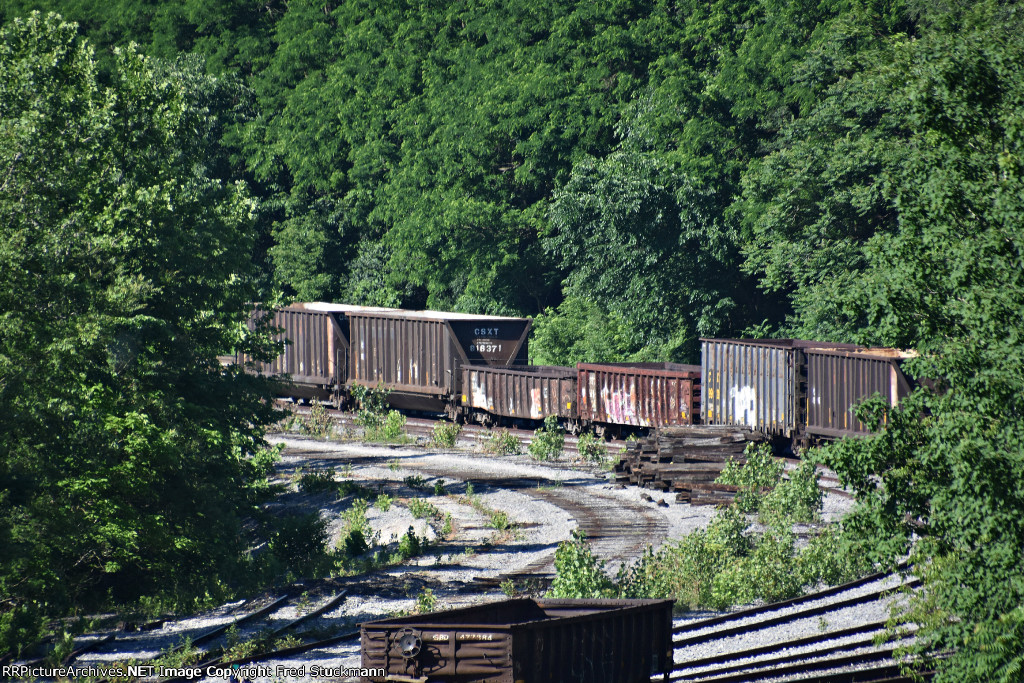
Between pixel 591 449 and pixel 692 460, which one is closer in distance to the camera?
pixel 692 460

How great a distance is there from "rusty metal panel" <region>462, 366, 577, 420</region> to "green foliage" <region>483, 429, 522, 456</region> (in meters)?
1.49

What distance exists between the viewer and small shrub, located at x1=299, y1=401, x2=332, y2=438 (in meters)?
37.0

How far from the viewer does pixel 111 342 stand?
1889 cm

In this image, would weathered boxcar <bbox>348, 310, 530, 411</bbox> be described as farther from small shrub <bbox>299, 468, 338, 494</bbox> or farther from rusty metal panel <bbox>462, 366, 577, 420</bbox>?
small shrub <bbox>299, 468, 338, 494</bbox>

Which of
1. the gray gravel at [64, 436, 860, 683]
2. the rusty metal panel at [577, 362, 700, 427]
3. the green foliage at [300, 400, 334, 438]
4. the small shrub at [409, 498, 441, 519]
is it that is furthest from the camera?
the green foliage at [300, 400, 334, 438]

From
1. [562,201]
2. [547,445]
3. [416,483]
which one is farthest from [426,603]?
[562,201]

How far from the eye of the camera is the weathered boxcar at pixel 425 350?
3616 centimetres

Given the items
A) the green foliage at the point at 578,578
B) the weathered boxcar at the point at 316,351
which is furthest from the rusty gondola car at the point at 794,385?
the weathered boxcar at the point at 316,351

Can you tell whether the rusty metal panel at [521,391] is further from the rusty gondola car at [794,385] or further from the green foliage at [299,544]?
the green foliage at [299,544]

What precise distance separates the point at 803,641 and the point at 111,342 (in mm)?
12362

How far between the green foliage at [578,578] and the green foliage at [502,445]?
1397 cm

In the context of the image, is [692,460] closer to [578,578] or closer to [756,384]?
[756,384]

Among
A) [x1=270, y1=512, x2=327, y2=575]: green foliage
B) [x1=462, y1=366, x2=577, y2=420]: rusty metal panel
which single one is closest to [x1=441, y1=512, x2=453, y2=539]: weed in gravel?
[x1=270, y1=512, x2=327, y2=575]: green foliage

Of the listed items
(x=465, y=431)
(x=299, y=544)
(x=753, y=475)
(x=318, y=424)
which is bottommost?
(x=299, y=544)
